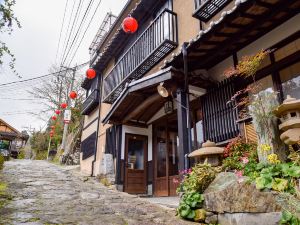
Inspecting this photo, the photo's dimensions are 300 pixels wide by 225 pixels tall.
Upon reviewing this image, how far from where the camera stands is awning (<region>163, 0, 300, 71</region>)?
5.56 meters

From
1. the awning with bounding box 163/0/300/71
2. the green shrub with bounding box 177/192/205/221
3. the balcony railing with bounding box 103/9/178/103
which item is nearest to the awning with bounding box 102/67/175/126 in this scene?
the awning with bounding box 163/0/300/71

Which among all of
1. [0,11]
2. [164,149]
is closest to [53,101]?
[164,149]

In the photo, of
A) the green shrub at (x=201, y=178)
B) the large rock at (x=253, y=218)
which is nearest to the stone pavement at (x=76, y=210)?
the green shrub at (x=201, y=178)

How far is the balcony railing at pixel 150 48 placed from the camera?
9.46 m

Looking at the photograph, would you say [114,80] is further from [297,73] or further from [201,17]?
[297,73]

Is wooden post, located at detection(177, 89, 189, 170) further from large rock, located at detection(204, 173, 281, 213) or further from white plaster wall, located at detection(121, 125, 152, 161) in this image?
white plaster wall, located at detection(121, 125, 152, 161)

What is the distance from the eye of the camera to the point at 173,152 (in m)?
10.9

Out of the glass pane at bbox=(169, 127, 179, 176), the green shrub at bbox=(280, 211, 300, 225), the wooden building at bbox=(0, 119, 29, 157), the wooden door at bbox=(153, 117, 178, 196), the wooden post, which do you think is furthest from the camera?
the wooden building at bbox=(0, 119, 29, 157)

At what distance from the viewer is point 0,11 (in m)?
6.39

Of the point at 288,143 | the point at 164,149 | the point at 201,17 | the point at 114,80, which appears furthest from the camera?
the point at 114,80

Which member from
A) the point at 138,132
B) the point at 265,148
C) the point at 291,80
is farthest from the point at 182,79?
the point at 138,132

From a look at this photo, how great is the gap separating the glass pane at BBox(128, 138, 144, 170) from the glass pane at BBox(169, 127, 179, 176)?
4.96ft

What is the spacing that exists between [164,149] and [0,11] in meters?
7.59

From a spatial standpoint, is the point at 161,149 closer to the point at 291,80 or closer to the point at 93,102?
the point at 291,80
